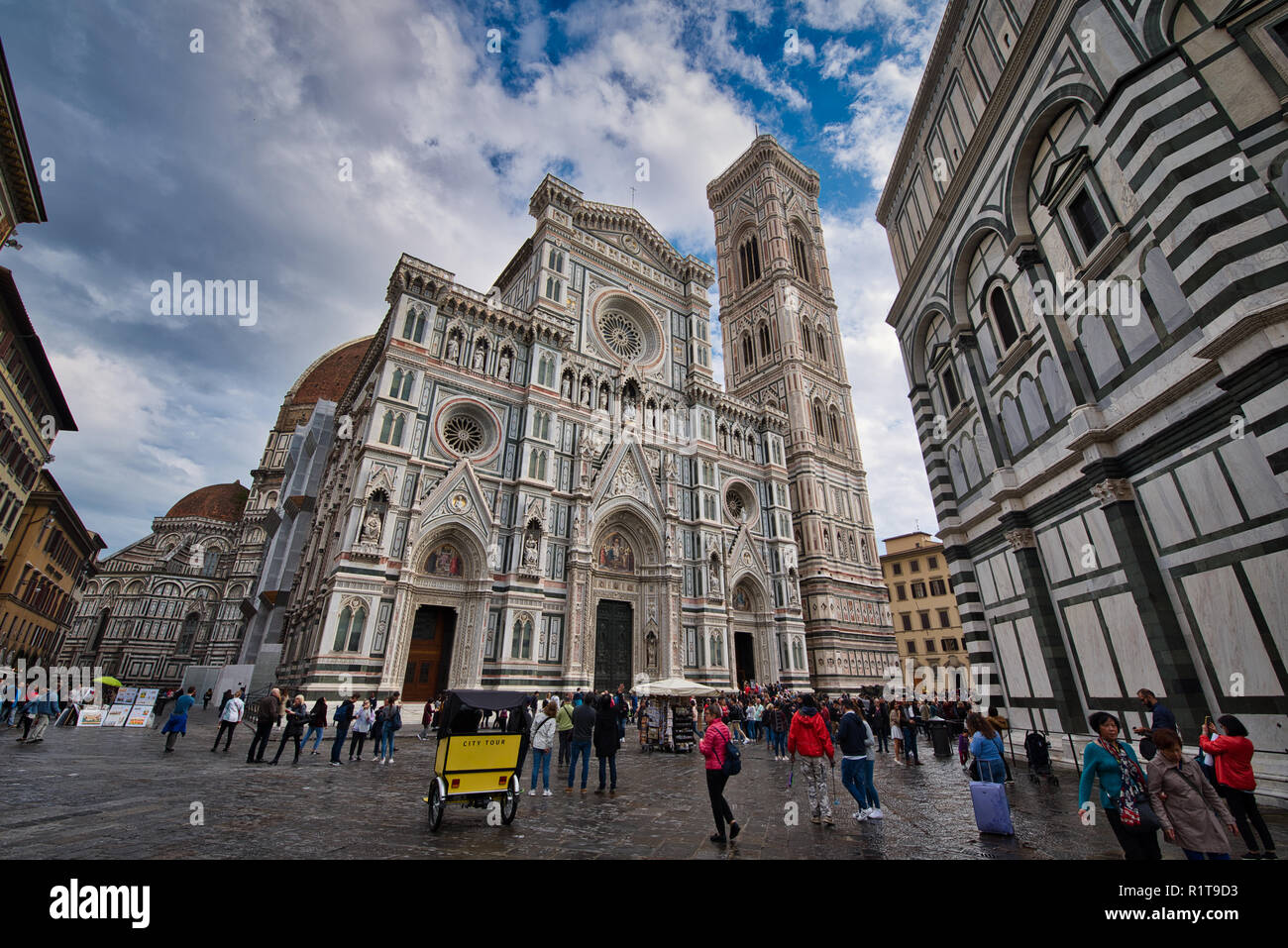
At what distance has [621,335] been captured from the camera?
31.1m

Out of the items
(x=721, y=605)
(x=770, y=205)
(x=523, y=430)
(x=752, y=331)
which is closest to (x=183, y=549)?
(x=523, y=430)

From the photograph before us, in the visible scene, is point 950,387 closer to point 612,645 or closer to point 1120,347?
point 1120,347

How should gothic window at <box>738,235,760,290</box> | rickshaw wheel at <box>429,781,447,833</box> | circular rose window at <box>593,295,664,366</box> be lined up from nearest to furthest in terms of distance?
rickshaw wheel at <box>429,781,447,833</box>
circular rose window at <box>593,295,664,366</box>
gothic window at <box>738,235,760,290</box>

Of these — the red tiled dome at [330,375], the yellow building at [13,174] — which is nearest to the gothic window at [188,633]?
the red tiled dome at [330,375]

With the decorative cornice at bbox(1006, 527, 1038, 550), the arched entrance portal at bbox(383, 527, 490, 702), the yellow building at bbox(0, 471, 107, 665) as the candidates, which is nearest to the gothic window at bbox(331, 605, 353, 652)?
the arched entrance portal at bbox(383, 527, 490, 702)

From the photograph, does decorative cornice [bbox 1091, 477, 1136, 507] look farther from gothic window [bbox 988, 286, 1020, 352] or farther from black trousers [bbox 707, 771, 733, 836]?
black trousers [bbox 707, 771, 733, 836]

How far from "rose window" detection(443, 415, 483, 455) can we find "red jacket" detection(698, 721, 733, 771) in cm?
1940

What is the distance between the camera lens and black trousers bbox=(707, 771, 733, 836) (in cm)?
504

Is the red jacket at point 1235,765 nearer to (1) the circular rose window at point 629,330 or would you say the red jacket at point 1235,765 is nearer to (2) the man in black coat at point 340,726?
(2) the man in black coat at point 340,726

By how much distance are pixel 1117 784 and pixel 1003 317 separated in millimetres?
10395

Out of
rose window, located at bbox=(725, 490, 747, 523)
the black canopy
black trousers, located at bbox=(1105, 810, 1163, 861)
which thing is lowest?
black trousers, located at bbox=(1105, 810, 1163, 861)

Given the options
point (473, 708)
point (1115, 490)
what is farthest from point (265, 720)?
point (1115, 490)
